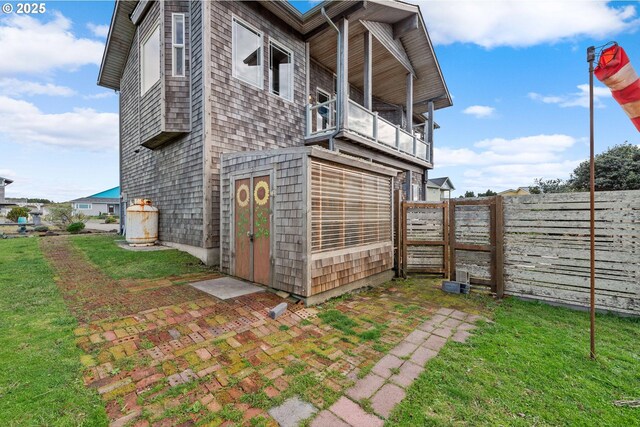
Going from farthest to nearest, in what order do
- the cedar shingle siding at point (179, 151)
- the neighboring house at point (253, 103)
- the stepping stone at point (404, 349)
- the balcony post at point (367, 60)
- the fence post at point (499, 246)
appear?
the balcony post at point (367, 60) < the cedar shingle siding at point (179, 151) < the neighboring house at point (253, 103) < the fence post at point (499, 246) < the stepping stone at point (404, 349)

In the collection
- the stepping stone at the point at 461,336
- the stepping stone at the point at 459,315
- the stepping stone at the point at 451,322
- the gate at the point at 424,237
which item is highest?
the gate at the point at 424,237

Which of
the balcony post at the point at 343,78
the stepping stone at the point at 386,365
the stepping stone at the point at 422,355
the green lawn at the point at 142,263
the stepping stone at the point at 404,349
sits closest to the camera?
the stepping stone at the point at 386,365

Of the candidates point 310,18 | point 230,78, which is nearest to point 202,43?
point 230,78

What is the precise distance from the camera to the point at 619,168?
1656 cm

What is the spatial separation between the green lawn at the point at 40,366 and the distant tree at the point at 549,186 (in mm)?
A: 27890

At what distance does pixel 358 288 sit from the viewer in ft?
17.1

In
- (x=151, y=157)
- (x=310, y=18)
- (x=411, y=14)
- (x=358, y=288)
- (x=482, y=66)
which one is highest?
(x=482, y=66)

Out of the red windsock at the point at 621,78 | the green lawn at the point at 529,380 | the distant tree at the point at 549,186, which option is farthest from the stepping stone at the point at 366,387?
the distant tree at the point at 549,186

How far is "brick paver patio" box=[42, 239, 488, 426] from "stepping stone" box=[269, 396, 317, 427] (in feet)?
0.12

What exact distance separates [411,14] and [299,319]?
11077mm

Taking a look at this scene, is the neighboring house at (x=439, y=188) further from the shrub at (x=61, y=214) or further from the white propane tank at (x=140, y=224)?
the shrub at (x=61, y=214)

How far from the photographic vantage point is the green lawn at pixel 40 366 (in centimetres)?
185

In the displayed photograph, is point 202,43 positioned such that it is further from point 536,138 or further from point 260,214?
point 536,138

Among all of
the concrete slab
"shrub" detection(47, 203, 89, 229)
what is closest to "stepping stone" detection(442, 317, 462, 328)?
the concrete slab
